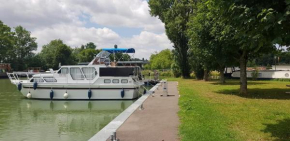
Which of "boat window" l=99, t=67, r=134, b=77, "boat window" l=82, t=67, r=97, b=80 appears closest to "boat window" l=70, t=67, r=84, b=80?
"boat window" l=82, t=67, r=97, b=80

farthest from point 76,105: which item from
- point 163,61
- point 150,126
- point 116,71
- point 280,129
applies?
point 163,61

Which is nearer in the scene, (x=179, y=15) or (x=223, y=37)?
(x=223, y=37)

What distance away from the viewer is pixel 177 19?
130 feet

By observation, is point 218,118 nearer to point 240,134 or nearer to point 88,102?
point 240,134

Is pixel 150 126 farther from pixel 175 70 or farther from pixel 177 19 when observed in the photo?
pixel 175 70

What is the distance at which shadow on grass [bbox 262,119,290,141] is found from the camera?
7628 millimetres

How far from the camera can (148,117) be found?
442 inches

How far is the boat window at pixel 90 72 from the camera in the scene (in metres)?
21.7

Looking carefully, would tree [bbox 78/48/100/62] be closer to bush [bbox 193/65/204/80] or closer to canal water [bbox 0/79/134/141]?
bush [bbox 193/65/204/80]

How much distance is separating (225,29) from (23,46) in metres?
88.6

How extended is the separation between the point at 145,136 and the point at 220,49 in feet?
43.3

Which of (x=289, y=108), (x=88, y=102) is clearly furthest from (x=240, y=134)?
(x=88, y=102)

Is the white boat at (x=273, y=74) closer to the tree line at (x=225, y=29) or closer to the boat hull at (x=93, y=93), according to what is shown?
the tree line at (x=225, y=29)

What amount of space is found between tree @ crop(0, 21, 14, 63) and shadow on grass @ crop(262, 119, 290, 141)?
258ft
